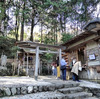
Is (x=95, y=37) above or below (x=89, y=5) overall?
below

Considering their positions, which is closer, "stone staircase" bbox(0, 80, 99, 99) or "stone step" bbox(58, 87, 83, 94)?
"stone staircase" bbox(0, 80, 99, 99)

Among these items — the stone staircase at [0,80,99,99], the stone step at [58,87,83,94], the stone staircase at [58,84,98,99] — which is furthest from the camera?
the stone step at [58,87,83,94]

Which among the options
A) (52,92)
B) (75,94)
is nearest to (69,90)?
(75,94)

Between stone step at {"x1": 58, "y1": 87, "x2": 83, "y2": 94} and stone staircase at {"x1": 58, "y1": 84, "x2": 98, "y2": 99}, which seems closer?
stone staircase at {"x1": 58, "y1": 84, "x2": 98, "y2": 99}

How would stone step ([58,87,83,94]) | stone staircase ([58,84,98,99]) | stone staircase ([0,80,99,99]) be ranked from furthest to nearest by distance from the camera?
stone step ([58,87,83,94]) → stone staircase ([58,84,98,99]) → stone staircase ([0,80,99,99])

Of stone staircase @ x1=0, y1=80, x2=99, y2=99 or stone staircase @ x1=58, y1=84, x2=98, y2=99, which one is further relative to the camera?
stone staircase @ x1=58, y1=84, x2=98, y2=99

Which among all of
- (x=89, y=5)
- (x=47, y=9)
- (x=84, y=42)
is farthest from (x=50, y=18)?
(x=84, y=42)

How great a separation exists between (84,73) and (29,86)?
19.3ft

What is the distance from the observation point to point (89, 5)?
55.3 feet

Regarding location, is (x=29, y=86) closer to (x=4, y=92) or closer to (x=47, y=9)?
(x=4, y=92)

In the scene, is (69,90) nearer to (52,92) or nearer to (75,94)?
(75,94)

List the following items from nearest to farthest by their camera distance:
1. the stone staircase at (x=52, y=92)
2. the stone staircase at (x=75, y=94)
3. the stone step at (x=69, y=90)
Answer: the stone staircase at (x=52, y=92), the stone staircase at (x=75, y=94), the stone step at (x=69, y=90)

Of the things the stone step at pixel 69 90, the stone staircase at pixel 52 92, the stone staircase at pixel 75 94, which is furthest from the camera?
the stone step at pixel 69 90

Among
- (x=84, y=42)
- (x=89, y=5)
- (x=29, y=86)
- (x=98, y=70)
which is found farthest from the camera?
(x=89, y=5)
